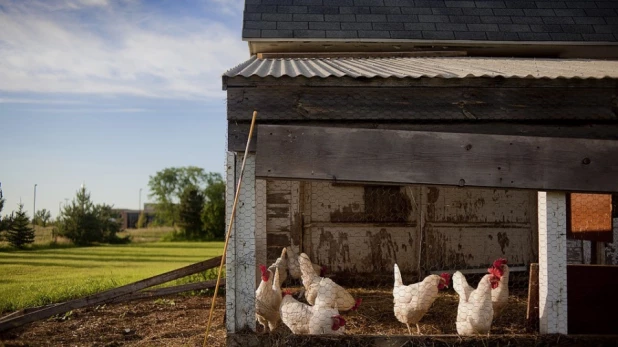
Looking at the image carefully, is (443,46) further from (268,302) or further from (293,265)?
(268,302)

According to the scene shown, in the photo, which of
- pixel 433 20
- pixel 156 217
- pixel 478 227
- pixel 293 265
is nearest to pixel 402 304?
pixel 293 265

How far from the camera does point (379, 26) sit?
31.3ft

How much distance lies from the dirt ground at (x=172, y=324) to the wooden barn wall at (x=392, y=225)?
118 cm

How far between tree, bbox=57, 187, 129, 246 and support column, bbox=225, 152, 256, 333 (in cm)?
1880

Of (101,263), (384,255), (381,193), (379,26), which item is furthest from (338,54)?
(101,263)

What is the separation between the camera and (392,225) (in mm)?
9281

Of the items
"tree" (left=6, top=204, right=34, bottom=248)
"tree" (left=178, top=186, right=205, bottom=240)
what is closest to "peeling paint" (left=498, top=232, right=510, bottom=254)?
"tree" (left=6, top=204, right=34, bottom=248)

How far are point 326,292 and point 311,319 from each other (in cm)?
32

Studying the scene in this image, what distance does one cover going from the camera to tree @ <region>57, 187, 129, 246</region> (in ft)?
71.9

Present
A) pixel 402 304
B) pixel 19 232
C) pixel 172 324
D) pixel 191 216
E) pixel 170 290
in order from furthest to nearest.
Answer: pixel 191 216 → pixel 19 232 → pixel 170 290 → pixel 172 324 → pixel 402 304

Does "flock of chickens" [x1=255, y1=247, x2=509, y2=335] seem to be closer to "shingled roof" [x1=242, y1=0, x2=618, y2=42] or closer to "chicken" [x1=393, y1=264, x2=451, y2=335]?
"chicken" [x1=393, y1=264, x2=451, y2=335]

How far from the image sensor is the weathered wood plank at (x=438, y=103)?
5.19 meters

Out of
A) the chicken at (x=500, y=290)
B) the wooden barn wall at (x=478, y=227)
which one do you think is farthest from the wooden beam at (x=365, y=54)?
the chicken at (x=500, y=290)

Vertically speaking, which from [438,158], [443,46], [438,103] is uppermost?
[443,46]
